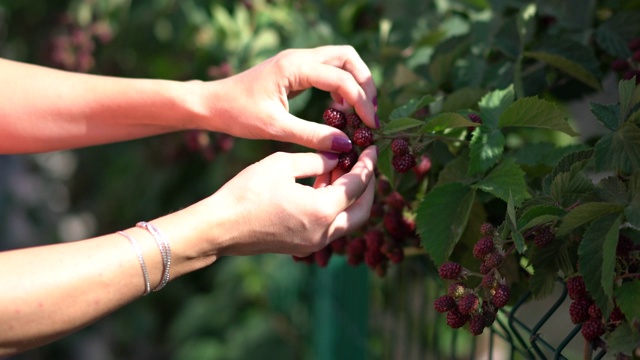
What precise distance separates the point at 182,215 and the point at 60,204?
3797 millimetres

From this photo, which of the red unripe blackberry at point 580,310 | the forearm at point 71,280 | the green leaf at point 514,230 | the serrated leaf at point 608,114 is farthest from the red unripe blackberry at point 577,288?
the forearm at point 71,280

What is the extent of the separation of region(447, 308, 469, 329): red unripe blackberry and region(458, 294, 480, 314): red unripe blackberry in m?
0.02

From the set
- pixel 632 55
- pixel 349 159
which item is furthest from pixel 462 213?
pixel 632 55

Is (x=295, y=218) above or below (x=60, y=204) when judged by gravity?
above

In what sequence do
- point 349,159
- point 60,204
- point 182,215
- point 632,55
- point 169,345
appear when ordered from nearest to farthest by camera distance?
point 182,215 → point 349,159 → point 632,55 → point 169,345 → point 60,204

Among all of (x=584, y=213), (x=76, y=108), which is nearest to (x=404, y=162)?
(x=584, y=213)

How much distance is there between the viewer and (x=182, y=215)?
4.19 ft

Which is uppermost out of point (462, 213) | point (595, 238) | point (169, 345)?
point (595, 238)

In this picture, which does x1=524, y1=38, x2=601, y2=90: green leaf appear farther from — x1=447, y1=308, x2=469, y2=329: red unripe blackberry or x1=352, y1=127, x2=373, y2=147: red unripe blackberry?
x1=447, y1=308, x2=469, y2=329: red unripe blackberry

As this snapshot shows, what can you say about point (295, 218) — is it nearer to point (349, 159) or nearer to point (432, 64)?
point (349, 159)

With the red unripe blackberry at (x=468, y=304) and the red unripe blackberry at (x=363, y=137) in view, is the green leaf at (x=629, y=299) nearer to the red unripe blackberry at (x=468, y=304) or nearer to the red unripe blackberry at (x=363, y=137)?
the red unripe blackberry at (x=468, y=304)

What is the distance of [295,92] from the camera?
153 cm

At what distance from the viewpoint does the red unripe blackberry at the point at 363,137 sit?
1386 mm

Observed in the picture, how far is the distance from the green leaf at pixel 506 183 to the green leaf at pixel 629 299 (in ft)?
0.70
